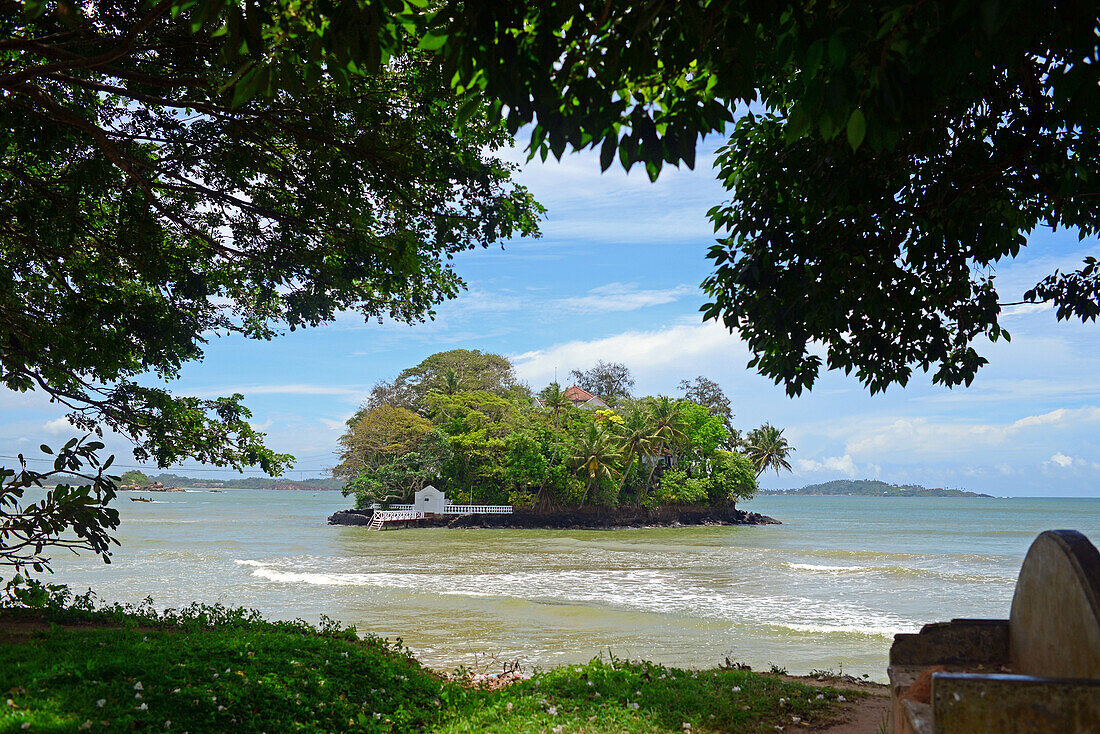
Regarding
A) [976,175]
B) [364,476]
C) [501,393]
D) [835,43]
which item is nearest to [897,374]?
[976,175]

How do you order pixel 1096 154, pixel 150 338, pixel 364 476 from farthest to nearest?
pixel 364 476
pixel 150 338
pixel 1096 154

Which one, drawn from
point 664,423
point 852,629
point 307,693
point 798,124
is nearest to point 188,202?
point 307,693

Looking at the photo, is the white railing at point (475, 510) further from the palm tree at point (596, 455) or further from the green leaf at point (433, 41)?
the green leaf at point (433, 41)

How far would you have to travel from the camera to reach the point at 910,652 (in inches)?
167

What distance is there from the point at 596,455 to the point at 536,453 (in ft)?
13.2

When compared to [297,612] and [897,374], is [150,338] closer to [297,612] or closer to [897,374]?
[897,374]

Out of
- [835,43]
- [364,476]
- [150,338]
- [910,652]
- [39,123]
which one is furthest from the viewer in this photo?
[364,476]

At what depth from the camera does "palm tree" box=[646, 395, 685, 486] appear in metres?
46.7

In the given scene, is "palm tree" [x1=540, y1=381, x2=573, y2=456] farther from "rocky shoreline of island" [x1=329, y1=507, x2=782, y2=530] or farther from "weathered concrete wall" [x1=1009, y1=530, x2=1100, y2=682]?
"weathered concrete wall" [x1=1009, y1=530, x2=1100, y2=682]

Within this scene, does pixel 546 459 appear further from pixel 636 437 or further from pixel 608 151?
pixel 608 151

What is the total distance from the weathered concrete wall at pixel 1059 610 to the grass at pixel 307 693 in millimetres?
2268

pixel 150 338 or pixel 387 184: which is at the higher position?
pixel 387 184

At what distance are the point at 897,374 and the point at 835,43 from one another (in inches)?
196

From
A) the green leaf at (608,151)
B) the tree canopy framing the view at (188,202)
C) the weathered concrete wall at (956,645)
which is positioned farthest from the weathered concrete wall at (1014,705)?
the tree canopy framing the view at (188,202)
